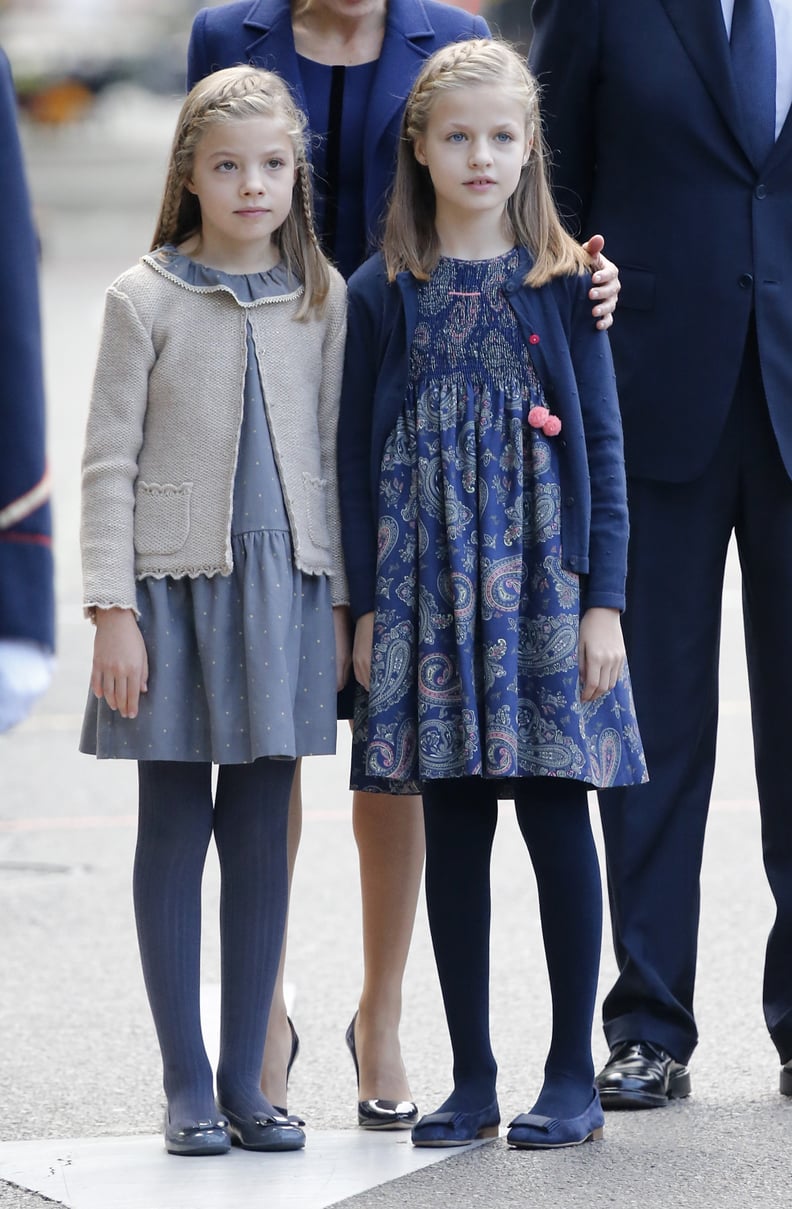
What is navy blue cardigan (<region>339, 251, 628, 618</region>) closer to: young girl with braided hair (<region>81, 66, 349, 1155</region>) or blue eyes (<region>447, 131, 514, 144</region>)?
young girl with braided hair (<region>81, 66, 349, 1155</region>)

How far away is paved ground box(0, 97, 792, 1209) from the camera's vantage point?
3102mm

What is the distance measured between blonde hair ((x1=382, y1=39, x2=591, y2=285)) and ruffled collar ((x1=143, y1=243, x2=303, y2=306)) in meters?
0.18

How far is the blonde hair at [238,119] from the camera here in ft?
10.6

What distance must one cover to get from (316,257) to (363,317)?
0.41 ft

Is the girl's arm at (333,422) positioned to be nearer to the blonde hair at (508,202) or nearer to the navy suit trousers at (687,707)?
the blonde hair at (508,202)

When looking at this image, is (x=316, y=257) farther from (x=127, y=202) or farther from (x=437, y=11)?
(x=127, y=202)

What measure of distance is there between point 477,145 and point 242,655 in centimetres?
89

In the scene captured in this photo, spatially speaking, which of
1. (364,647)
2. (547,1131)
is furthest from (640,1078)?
(364,647)

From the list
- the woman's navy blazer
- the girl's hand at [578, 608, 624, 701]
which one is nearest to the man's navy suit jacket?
the woman's navy blazer

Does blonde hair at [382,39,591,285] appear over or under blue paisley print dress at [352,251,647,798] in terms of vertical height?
over

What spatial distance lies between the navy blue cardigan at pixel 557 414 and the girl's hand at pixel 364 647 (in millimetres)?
18

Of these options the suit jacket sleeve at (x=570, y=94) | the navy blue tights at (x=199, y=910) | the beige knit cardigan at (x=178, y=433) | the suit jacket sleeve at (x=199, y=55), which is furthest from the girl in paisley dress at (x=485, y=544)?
the suit jacket sleeve at (x=199, y=55)

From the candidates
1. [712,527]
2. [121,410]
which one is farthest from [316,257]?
[712,527]

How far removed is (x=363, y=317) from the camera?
330 cm
